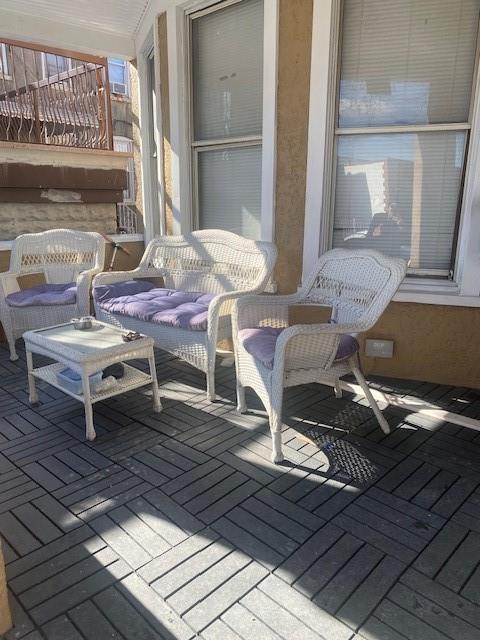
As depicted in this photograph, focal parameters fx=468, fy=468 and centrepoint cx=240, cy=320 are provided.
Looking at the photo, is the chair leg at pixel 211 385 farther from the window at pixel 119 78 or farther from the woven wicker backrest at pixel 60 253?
the window at pixel 119 78

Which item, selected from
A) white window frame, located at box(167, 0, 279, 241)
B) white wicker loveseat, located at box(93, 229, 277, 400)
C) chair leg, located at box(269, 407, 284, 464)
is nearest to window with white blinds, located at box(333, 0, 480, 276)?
white window frame, located at box(167, 0, 279, 241)

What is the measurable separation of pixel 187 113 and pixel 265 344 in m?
2.48

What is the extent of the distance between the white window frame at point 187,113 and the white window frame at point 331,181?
292mm

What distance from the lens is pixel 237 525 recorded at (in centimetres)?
186

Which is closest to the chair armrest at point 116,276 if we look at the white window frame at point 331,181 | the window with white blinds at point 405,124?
the white window frame at point 331,181

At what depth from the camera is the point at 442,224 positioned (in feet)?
10.3

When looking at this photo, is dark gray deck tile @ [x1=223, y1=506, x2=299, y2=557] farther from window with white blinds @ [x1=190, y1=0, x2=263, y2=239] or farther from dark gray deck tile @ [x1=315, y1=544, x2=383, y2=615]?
window with white blinds @ [x1=190, y1=0, x2=263, y2=239]

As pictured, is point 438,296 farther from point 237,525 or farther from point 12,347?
point 12,347

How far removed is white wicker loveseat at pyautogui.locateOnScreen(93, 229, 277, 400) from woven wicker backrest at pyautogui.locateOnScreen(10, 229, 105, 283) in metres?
0.61

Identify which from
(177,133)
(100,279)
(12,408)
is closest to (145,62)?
(177,133)

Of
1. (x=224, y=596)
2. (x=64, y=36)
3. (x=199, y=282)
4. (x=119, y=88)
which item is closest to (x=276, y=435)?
(x=224, y=596)

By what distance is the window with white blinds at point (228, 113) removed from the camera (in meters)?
3.57

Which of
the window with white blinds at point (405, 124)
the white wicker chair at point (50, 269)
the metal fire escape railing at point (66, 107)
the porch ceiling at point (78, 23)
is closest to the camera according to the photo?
the window with white blinds at point (405, 124)

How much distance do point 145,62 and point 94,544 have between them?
4304 millimetres
